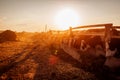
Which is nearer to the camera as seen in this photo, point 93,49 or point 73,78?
point 73,78

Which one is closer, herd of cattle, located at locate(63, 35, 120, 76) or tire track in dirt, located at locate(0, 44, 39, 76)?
herd of cattle, located at locate(63, 35, 120, 76)

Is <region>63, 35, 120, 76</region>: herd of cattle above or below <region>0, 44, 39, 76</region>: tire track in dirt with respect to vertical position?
above

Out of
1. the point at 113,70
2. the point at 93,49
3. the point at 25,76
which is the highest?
the point at 93,49

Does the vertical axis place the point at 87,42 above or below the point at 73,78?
above

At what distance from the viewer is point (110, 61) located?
254 inches

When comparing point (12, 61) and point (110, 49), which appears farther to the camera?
point (12, 61)

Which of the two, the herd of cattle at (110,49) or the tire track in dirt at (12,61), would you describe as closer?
the herd of cattle at (110,49)

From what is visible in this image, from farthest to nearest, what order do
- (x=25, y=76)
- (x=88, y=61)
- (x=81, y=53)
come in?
(x=81, y=53), (x=88, y=61), (x=25, y=76)

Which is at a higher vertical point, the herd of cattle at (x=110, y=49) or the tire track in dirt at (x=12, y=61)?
the herd of cattle at (x=110, y=49)

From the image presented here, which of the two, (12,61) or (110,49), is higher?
(110,49)

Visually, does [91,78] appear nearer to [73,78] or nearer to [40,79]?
[73,78]

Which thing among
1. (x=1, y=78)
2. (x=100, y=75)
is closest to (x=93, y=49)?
(x=100, y=75)

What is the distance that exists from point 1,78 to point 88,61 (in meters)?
4.70

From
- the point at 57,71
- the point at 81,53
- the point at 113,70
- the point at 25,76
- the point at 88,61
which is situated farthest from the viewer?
the point at 81,53
